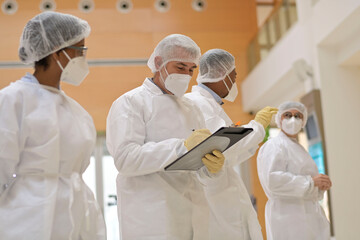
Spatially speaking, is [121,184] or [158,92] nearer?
[121,184]

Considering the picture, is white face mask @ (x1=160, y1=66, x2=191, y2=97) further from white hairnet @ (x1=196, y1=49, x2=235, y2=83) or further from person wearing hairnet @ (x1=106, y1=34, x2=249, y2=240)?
white hairnet @ (x1=196, y1=49, x2=235, y2=83)

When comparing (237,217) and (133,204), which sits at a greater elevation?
(133,204)

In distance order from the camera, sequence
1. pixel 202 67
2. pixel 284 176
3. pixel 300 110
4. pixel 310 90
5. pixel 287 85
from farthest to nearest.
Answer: pixel 287 85 < pixel 310 90 < pixel 300 110 < pixel 284 176 < pixel 202 67

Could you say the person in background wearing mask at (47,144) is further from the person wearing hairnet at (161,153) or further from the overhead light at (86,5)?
the overhead light at (86,5)

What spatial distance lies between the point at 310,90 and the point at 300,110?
10.6 feet

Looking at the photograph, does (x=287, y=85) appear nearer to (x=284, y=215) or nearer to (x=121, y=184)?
(x=284, y=215)

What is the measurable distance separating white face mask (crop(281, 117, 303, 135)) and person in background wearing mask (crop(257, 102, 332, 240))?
6.1 inches

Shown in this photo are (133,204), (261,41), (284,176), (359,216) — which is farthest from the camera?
(261,41)

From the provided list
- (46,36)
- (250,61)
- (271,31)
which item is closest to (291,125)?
(46,36)

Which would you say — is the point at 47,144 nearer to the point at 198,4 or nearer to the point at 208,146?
the point at 208,146

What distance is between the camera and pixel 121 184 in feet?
8.88

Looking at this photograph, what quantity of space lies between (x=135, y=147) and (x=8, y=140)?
69 centimetres

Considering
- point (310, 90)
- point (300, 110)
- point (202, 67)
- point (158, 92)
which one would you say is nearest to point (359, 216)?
point (310, 90)

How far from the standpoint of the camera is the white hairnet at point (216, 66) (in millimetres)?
3617
